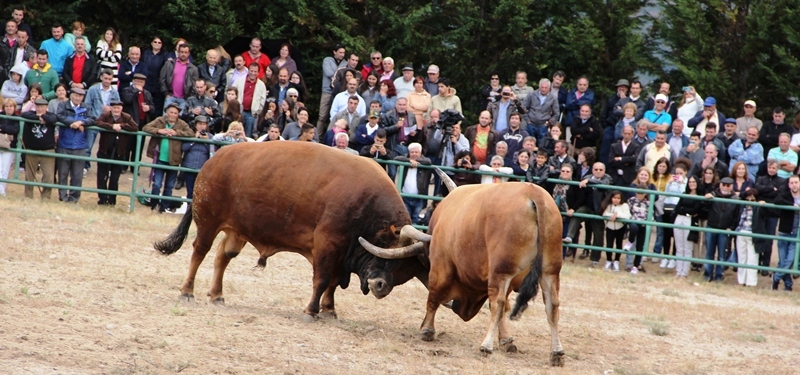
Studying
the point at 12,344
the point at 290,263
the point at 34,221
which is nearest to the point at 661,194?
the point at 290,263

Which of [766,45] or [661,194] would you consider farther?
[766,45]

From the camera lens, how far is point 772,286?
16109 millimetres

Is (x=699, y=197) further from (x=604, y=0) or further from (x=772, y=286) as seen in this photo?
(x=604, y=0)

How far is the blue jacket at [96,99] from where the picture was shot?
17.6 meters

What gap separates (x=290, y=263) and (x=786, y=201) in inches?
284

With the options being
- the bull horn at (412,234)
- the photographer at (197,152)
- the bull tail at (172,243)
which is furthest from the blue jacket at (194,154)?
the bull horn at (412,234)

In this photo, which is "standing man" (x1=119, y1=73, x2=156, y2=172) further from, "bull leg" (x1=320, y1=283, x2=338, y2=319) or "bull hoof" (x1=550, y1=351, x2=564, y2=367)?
"bull hoof" (x1=550, y1=351, x2=564, y2=367)

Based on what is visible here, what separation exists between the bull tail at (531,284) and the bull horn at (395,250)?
148cm

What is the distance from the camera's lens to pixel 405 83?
1900cm

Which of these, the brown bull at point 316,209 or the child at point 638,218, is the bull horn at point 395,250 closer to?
the brown bull at point 316,209

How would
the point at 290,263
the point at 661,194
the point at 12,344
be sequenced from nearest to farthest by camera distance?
1. the point at 12,344
2. the point at 290,263
3. the point at 661,194

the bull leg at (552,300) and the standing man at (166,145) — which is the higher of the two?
the standing man at (166,145)

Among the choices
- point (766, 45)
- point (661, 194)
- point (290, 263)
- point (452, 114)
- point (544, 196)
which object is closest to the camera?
point (544, 196)

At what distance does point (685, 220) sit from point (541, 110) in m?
3.35
